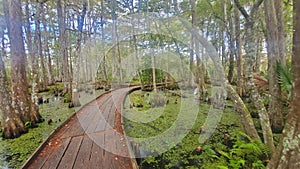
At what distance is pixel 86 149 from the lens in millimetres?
3914

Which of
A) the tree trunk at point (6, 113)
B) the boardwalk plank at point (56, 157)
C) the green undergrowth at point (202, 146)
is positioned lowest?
the green undergrowth at point (202, 146)

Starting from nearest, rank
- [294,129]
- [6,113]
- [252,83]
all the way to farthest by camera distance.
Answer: [294,129], [252,83], [6,113]

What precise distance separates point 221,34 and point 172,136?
16317mm

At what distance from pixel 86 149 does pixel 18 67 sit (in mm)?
4016

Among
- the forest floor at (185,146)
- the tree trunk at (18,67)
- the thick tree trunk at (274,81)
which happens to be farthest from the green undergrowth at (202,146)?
the tree trunk at (18,67)

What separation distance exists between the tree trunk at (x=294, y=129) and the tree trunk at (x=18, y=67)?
631 cm

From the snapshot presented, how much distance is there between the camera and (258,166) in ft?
11.3

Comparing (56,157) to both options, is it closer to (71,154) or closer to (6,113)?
(71,154)

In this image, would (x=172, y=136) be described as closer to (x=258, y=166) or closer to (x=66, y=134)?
(x=258, y=166)

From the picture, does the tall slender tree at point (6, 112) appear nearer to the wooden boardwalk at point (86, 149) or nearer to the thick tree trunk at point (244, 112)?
the wooden boardwalk at point (86, 149)

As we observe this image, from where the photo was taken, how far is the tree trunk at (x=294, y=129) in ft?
7.22

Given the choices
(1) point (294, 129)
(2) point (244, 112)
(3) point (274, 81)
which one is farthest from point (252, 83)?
(1) point (294, 129)

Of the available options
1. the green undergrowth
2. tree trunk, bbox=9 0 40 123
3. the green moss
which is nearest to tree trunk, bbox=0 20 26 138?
the green moss

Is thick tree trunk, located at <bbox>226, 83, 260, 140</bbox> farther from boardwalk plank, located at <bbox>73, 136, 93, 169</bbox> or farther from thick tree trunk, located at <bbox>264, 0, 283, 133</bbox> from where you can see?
boardwalk plank, located at <bbox>73, 136, 93, 169</bbox>
